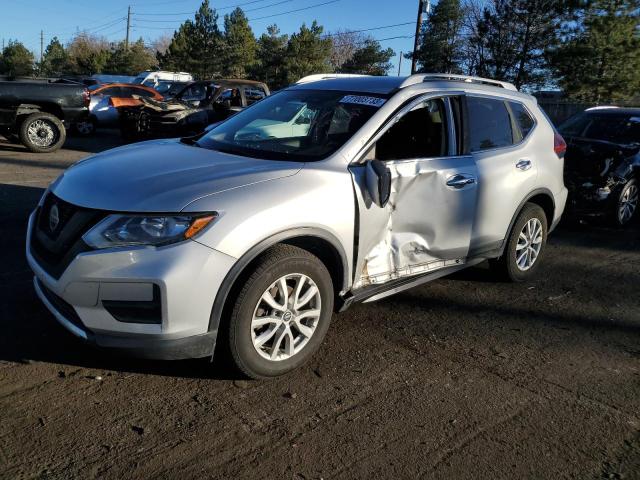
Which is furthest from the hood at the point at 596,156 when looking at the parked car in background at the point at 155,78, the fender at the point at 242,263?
the parked car in background at the point at 155,78

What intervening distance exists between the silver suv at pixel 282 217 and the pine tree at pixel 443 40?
116ft

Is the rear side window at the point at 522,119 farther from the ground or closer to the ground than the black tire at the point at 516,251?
farther from the ground

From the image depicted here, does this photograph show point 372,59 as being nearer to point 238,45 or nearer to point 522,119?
point 238,45

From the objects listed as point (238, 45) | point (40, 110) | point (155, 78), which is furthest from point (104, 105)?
point (238, 45)

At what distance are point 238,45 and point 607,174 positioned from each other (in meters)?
44.8

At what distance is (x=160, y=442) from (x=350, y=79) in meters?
3.10

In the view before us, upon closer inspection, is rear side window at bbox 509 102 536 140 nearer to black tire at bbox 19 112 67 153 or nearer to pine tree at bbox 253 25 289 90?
black tire at bbox 19 112 67 153

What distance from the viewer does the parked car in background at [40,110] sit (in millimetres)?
11180

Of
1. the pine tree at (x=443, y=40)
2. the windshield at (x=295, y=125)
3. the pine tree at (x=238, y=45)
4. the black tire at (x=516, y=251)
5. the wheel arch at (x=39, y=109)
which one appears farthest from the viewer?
the pine tree at (x=238, y=45)

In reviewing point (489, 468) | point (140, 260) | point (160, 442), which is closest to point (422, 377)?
point (489, 468)

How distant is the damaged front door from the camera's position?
3627 millimetres

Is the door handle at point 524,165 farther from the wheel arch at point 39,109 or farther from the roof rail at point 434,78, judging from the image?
the wheel arch at point 39,109

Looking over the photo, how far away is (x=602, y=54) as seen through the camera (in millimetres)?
24531

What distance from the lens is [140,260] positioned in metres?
2.74
